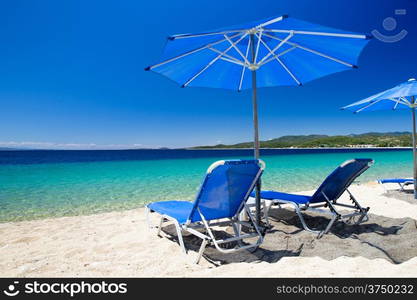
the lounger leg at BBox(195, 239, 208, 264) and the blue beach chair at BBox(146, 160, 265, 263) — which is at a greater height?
the blue beach chair at BBox(146, 160, 265, 263)

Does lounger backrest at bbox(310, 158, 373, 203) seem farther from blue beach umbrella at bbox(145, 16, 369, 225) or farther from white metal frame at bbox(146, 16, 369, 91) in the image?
white metal frame at bbox(146, 16, 369, 91)

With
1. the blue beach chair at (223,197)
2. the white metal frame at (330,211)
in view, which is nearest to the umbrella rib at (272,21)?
the blue beach chair at (223,197)

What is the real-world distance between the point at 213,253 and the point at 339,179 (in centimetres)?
220

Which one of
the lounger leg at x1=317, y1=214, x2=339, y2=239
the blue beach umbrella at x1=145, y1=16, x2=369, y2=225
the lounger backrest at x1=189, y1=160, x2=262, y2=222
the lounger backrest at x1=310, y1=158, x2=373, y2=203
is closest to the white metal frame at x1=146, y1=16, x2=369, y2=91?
the blue beach umbrella at x1=145, y1=16, x2=369, y2=225

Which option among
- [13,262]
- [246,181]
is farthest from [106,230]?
[246,181]

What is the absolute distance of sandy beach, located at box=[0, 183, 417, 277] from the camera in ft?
8.64

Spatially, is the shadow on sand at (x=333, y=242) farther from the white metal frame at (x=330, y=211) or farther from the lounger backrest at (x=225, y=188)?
the lounger backrest at (x=225, y=188)

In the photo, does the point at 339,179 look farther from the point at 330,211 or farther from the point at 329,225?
the point at 329,225

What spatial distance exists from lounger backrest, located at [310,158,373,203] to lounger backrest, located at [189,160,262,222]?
4.59 ft

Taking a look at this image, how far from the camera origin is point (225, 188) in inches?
129

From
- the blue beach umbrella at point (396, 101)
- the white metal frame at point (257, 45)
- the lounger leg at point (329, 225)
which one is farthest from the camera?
the blue beach umbrella at point (396, 101)

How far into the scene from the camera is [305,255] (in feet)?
10.0

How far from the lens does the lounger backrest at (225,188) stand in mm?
3117

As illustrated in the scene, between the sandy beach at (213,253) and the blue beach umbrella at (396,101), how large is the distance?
231 centimetres
